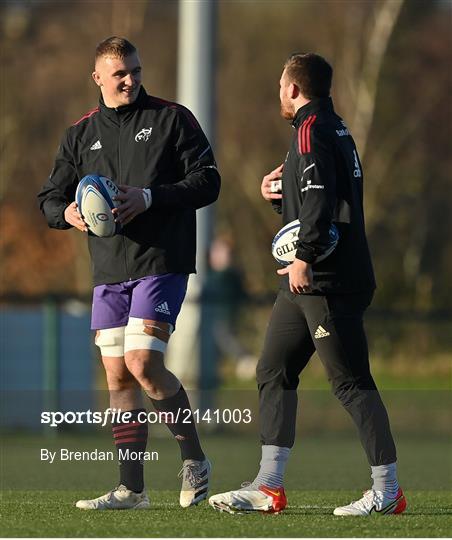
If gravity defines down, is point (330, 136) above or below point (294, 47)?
below

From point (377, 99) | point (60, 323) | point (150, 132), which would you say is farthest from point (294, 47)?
point (150, 132)

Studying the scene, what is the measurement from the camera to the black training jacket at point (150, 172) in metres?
7.60

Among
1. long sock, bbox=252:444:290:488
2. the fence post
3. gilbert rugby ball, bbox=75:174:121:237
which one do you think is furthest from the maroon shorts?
the fence post

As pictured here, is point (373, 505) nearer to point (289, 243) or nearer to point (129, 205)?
point (289, 243)

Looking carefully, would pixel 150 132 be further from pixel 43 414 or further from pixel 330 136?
pixel 43 414

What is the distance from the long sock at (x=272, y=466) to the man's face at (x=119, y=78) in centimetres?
185

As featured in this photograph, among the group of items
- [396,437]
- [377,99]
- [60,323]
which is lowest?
[396,437]

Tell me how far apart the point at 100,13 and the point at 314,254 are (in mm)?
24993

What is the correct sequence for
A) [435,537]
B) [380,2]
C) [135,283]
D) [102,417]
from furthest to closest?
[380,2], [102,417], [135,283], [435,537]

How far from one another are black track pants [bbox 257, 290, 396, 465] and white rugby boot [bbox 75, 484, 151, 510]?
2.38ft

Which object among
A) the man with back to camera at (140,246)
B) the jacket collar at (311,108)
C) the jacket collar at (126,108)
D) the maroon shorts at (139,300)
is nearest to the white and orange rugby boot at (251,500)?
the man with back to camera at (140,246)

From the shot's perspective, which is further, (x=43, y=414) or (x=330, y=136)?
(x=43, y=414)

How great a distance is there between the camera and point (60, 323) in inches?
584

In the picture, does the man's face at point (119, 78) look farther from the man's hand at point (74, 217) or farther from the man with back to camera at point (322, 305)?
the man with back to camera at point (322, 305)
